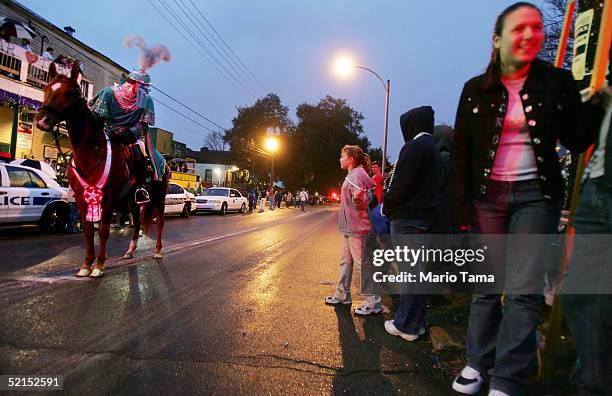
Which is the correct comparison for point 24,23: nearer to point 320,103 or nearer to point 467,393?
point 467,393

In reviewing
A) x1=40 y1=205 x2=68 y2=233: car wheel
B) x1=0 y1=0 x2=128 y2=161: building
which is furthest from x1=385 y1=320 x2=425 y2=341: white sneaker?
x1=0 y1=0 x2=128 y2=161: building

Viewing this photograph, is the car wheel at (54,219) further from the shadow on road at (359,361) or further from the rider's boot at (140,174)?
the shadow on road at (359,361)

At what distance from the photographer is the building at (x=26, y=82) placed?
54.3ft

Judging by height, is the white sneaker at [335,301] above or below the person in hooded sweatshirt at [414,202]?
below

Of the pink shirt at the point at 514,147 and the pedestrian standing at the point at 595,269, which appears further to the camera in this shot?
the pink shirt at the point at 514,147

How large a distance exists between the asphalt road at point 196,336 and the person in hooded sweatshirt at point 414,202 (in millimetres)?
203

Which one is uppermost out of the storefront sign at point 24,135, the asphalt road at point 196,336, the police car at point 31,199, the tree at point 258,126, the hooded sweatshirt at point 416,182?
the tree at point 258,126

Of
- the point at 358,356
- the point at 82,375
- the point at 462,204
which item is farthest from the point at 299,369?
the point at 462,204

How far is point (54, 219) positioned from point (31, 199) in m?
0.93

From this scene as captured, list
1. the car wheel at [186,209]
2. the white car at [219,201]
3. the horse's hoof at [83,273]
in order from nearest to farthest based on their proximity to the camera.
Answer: the horse's hoof at [83,273]
the car wheel at [186,209]
the white car at [219,201]

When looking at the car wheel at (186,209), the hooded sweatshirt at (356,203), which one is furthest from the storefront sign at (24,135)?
the hooded sweatshirt at (356,203)

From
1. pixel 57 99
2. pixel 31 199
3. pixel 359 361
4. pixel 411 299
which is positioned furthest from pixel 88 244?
pixel 31 199

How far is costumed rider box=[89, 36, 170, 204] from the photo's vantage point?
6229 millimetres

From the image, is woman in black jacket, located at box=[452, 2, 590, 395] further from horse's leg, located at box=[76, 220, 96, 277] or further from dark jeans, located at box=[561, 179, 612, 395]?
horse's leg, located at box=[76, 220, 96, 277]
